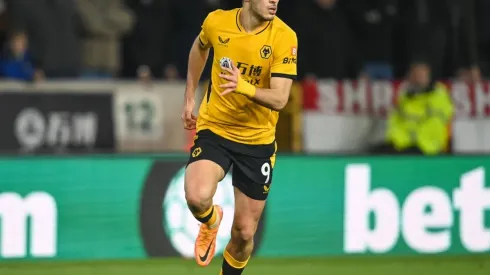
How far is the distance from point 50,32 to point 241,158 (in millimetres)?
5755

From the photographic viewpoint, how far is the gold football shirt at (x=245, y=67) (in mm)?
8148

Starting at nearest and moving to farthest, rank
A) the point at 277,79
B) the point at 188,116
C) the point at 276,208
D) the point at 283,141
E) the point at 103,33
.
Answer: the point at 277,79, the point at 188,116, the point at 276,208, the point at 103,33, the point at 283,141

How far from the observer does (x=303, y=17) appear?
1447 centimetres

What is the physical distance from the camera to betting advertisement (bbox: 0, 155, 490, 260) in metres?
10.5

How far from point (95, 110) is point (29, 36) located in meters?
1.10

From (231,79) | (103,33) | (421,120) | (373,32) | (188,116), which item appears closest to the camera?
(231,79)

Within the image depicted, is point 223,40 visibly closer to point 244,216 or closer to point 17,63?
point 244,216

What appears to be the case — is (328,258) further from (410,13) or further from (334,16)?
(410,13)

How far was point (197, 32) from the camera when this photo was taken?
1453 centimetres

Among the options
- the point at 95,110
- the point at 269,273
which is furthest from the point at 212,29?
the point at 95,110

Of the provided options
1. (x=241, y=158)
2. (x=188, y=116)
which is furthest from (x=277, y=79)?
(x=188, y=116)

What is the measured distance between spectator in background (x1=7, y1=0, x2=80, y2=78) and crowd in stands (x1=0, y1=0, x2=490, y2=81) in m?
0.01

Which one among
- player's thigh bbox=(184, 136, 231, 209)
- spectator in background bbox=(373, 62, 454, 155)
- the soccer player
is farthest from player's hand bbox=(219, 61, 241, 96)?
spectator in background bbox=(373, 62, 454, 155)

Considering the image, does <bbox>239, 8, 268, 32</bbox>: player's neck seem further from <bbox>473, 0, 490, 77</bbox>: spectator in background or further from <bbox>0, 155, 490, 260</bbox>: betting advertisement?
<bbox>473, 0, 490, 77</bbox>: spectator in background
